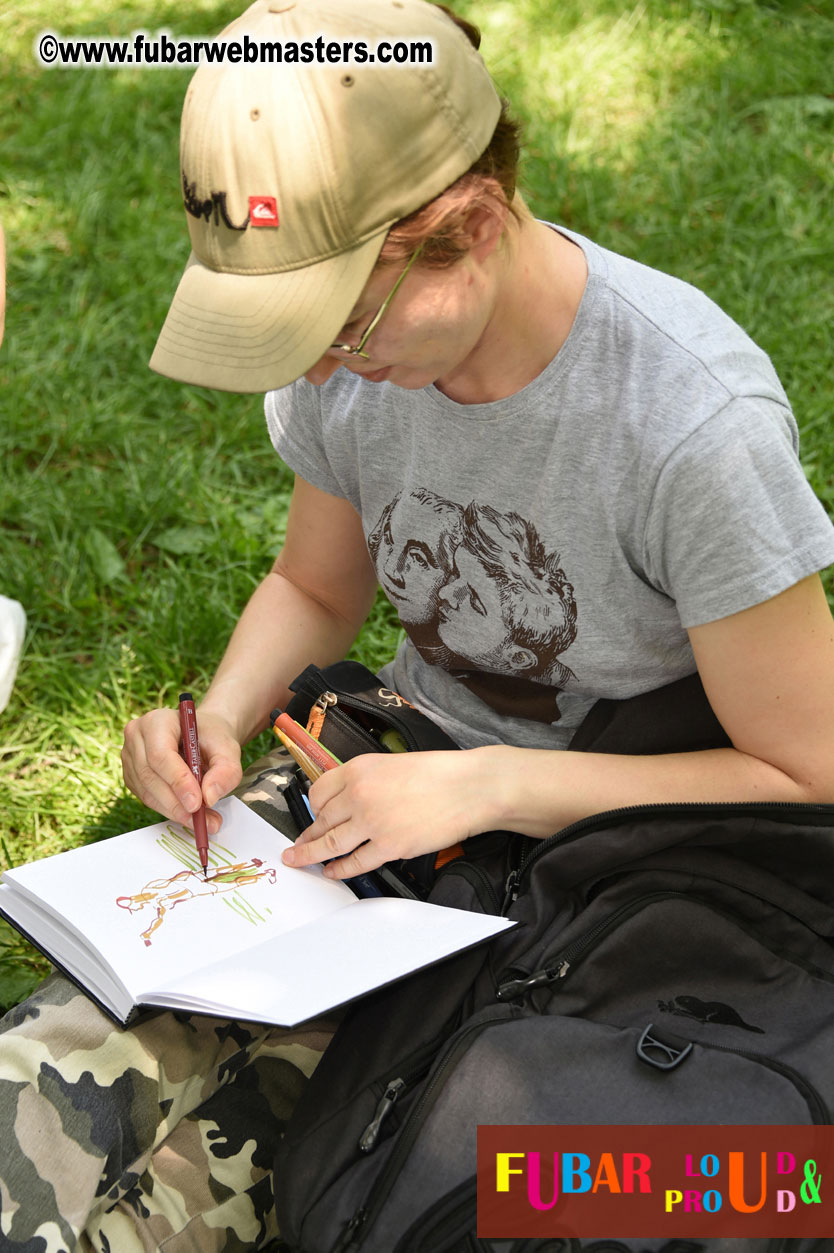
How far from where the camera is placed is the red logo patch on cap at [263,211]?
125cm

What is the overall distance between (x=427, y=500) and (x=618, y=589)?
295mm

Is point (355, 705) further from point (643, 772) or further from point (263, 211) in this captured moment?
point (263, 211)

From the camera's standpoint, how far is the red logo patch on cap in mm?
1250

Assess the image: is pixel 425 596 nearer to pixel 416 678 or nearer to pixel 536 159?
pixel 416 678

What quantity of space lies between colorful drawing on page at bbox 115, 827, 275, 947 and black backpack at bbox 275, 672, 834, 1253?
225 millimetres

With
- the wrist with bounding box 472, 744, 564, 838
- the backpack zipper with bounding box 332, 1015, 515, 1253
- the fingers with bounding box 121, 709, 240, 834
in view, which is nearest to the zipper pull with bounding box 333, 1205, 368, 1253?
the backpack zipper with bounding box 332, 1015, 515, 1253

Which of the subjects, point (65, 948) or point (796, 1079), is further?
point (65, 948)

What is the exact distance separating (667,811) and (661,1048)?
27 cm

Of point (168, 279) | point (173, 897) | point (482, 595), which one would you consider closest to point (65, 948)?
point (173, 897)

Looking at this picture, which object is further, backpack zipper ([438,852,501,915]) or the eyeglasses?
backpack zipper ([438,852,501,915])

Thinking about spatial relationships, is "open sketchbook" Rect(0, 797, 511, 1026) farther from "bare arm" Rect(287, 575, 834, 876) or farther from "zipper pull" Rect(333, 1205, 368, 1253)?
"zipper pull" Rect(333, 1205, 368, 1253)

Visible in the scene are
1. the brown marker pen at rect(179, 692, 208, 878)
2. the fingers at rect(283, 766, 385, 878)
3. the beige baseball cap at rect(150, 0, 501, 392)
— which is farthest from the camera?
the brown marker pen at rect(179, 692, 208, 878)

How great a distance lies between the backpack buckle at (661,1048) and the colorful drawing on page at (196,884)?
50 centimetres

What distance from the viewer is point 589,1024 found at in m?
1.36
